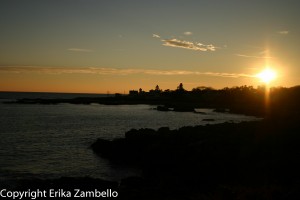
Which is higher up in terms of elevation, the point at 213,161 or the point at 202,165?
the point at 213,161

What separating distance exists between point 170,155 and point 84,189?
35.2ft

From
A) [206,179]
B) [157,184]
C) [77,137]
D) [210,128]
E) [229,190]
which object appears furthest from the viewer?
[77,137]

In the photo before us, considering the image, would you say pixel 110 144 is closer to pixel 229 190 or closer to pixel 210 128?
pixel 210 128

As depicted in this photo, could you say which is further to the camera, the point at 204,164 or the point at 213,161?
the point at 213,161

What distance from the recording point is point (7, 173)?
25562 millimetres

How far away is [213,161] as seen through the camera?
80.9 ft

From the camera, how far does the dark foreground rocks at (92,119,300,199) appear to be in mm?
16531

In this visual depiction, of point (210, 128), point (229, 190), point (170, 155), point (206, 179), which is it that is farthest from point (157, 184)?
point (210, 128)
